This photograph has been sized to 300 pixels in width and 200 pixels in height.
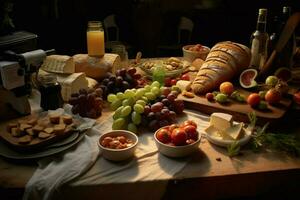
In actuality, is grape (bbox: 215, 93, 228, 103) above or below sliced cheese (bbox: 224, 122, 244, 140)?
above

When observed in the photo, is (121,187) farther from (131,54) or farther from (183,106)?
(131,54)

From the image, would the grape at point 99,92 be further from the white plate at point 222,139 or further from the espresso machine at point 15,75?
the white plate at point 222,139

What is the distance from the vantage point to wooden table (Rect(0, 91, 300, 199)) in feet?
3.63

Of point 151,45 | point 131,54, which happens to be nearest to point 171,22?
point 151,45

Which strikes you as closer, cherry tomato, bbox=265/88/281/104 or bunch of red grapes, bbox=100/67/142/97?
cherry tomato, bbox=265/88/281/104

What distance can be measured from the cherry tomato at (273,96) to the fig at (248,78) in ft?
0.67

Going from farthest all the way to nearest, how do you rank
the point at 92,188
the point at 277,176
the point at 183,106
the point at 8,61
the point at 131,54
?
the point at 131,54 < the point at 183,106 < the point at 8,61 < the point at 277,176 < the point at 92,188

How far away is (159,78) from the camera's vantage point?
186 centimetres

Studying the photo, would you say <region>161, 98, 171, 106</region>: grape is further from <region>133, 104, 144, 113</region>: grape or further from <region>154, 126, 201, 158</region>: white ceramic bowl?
<region>154, 126, 201, 158</region>: white ceramic bowl

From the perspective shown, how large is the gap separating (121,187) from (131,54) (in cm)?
327

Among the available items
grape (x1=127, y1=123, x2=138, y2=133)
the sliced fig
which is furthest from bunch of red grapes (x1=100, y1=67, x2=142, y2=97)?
the sliced fig

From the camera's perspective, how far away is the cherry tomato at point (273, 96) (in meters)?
1.54

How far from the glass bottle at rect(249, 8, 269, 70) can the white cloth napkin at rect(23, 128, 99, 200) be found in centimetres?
116

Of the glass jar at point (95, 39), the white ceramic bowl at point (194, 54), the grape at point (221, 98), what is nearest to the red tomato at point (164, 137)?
the grape at point (221, 98)
